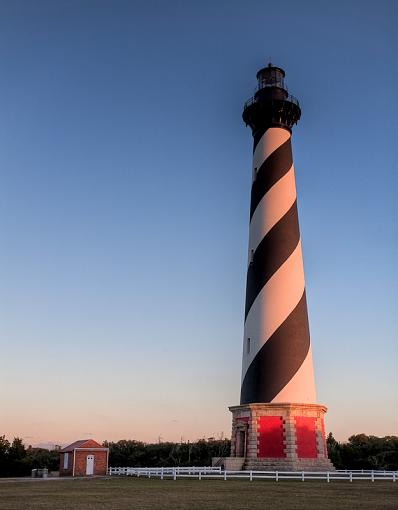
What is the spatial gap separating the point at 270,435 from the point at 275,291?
638 cm

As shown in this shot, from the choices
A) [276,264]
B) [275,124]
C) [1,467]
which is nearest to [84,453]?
[1,467]

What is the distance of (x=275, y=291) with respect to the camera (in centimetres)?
2533

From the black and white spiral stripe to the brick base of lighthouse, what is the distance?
522 mm

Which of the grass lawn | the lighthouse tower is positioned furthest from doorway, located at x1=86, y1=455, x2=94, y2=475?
the grass lawn


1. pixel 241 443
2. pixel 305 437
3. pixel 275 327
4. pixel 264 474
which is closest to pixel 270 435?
pixel 305 437

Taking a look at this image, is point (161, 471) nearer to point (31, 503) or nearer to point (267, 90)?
point (31, 503)

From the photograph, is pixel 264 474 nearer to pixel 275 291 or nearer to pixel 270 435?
pixel 270 435

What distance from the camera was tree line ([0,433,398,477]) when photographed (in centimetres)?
3381

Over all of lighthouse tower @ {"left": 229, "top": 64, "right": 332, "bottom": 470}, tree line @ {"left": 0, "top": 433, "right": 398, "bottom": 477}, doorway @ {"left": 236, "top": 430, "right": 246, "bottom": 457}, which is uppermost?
lighthouse tower @ {"left": 229, "top": 64, "right": 332, "bottom": 470}

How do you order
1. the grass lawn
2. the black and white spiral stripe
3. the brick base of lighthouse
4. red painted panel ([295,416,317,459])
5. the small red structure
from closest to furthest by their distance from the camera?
1. the grass lawn
2. the brick base of lighthouse
3. red painted panel ([295,416,317,459])
4. the black and white spiral stripe
5. the small red structure

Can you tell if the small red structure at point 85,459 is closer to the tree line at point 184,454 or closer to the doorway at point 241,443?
the tree line at point 184,454

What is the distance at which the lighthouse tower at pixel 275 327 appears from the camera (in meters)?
23.4

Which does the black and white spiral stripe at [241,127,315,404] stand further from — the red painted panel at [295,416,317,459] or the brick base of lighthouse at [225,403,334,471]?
the red painted panel at [295,416,317,459]

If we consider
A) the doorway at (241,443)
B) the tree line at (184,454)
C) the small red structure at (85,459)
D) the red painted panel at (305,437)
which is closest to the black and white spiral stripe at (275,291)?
the red painted panel at (305,437)
